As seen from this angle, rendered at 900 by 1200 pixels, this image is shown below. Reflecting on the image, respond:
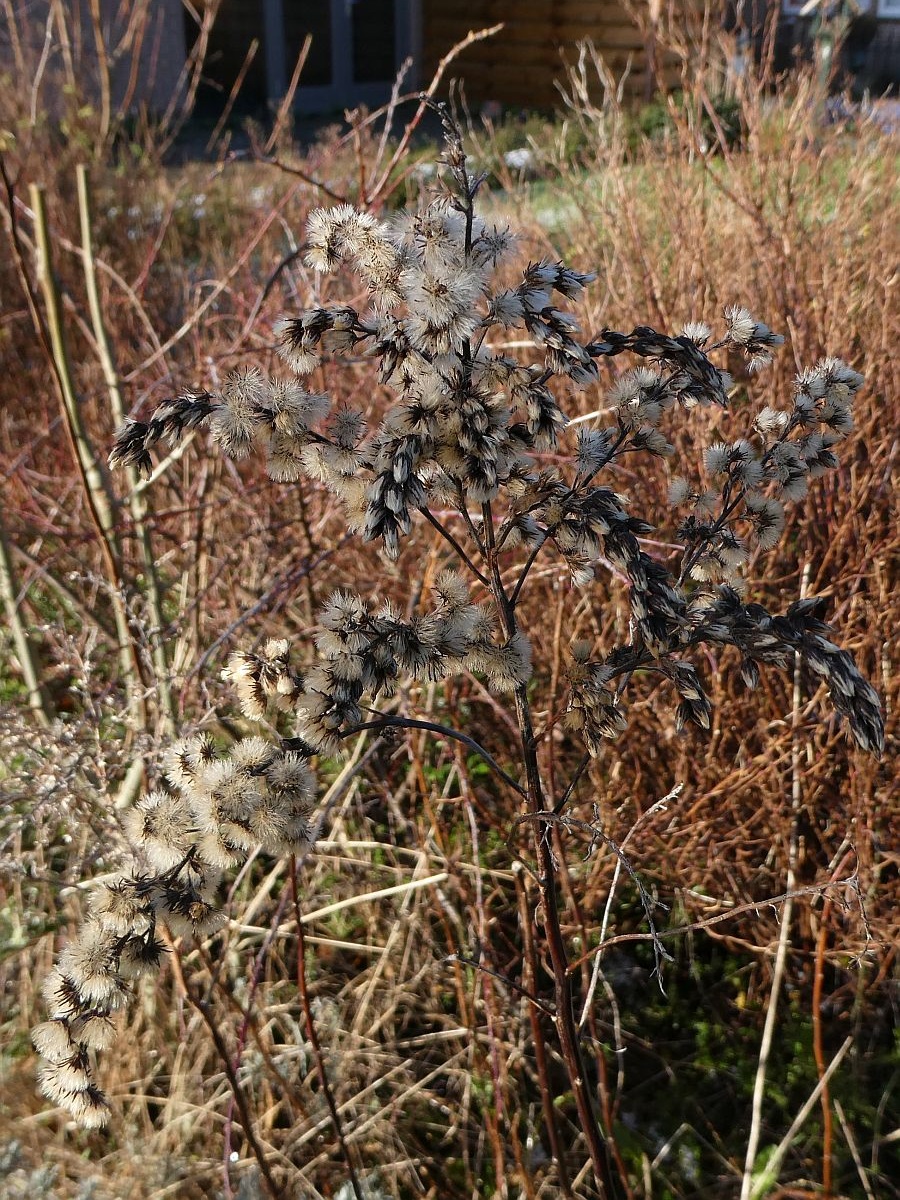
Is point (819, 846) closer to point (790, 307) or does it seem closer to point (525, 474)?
point (790, 307)

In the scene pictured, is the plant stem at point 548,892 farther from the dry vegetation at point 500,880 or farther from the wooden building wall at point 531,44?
the wooden building wall at point 531,44

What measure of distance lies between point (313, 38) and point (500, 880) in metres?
16.2

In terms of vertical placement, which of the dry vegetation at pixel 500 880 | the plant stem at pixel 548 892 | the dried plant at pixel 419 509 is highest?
the dried plant at pixel 419 509

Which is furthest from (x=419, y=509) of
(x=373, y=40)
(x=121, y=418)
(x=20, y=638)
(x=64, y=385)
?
(x=373, y=40)

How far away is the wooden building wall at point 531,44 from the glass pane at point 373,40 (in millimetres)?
1128

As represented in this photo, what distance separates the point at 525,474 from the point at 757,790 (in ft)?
5.57

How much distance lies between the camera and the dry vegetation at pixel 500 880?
209 cm

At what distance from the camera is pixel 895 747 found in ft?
7.79

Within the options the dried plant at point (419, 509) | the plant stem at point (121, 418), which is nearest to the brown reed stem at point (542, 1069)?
the dried plant at point (419, 509)

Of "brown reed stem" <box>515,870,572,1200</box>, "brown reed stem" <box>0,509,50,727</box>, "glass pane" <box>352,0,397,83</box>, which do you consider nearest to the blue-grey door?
"glass pane" <box>352,0,397,83</box>

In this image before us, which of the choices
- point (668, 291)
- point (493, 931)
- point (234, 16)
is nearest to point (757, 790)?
point (493, 931)

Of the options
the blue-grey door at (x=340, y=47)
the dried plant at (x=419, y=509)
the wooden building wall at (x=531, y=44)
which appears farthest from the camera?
the blue-grey door at (x=340, y=47)

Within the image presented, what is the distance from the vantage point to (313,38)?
1602 cm

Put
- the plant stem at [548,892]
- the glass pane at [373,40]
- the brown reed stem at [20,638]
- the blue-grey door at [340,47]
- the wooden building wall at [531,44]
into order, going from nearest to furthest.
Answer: the plant stem at [548,892] → the brown reed stem at [20,638] → the wooden building wall at [531,44] → the blue-grey door at [340,47] → the glass pane at [373,40]
